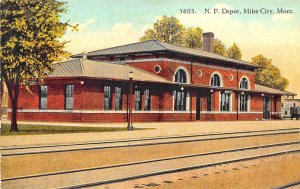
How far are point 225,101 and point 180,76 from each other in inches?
292

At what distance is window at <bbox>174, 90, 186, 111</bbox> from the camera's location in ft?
124

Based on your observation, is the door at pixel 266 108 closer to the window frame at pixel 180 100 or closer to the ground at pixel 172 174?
the window frame at pixel 180 100

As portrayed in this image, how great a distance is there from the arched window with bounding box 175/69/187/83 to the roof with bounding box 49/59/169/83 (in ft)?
9.62

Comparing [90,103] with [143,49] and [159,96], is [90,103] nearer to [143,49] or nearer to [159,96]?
[159,96]

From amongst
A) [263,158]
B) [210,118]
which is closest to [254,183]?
[263,158]

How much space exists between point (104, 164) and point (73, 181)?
8.30ft

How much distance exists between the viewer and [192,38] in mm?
63656

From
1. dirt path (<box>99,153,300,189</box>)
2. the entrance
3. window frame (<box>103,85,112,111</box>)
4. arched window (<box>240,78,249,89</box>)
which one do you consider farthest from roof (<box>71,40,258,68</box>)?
dirt path (<box>99,153,300,189</box>)

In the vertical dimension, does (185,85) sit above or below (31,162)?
above

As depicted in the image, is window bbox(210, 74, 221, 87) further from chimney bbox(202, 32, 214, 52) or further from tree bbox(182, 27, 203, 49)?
tree bbox(182, 27, 203, 49)

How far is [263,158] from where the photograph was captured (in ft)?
43.1

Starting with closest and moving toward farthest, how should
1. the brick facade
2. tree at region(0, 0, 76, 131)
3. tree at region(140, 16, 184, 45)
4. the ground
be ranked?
the ground
tree at region(0, 0, 76, 131)
the brick facade
tree at region(140, 16, 184, 45)

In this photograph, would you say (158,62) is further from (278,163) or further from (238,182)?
(238,182)

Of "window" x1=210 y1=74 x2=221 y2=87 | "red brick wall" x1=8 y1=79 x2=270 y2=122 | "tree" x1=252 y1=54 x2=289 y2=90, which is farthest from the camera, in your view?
"tree" x1=252 y1=54 x2=289 y2=90
